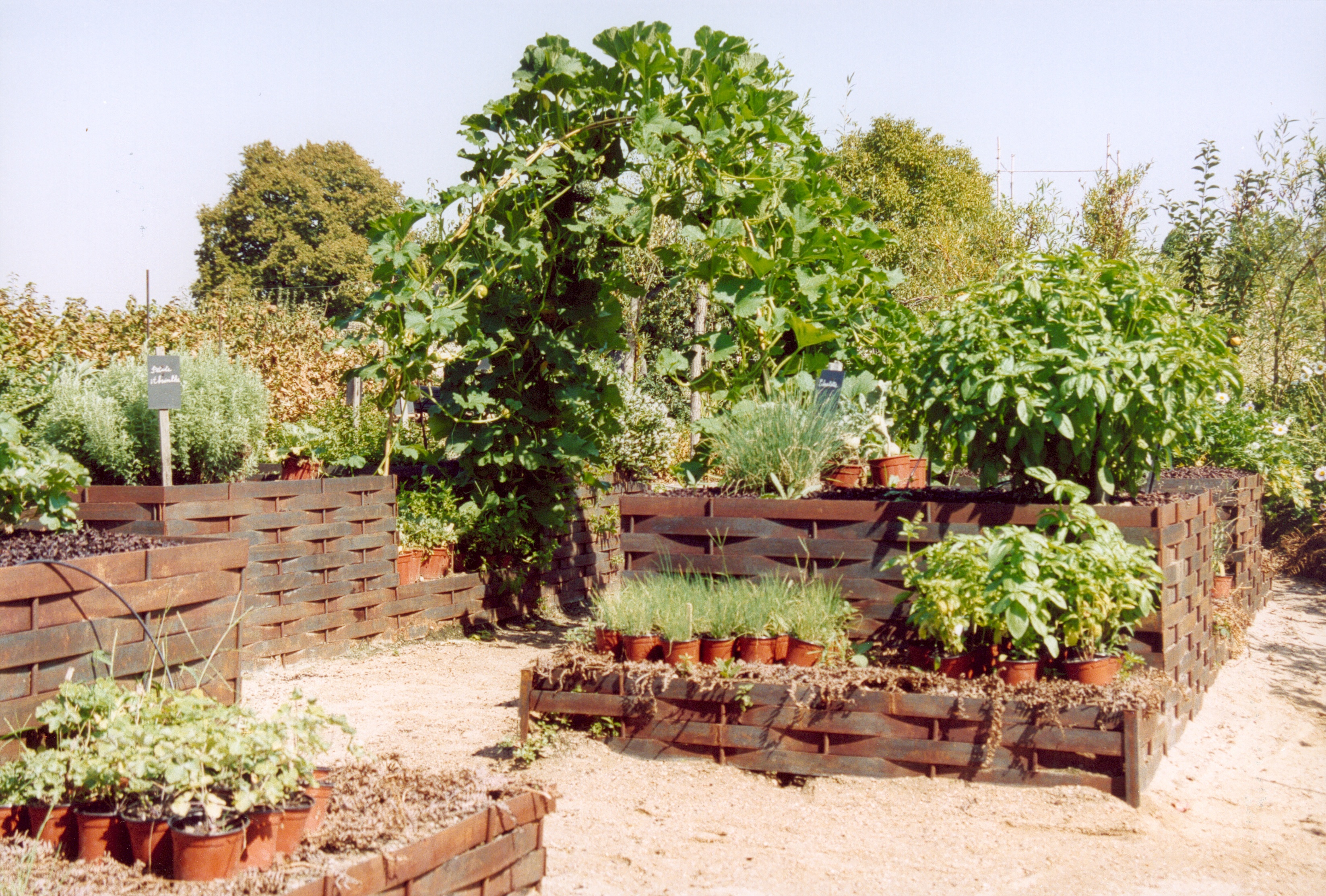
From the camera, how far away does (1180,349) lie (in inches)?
143

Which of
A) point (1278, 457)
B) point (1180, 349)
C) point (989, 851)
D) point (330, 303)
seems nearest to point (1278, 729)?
point (1180, 349)

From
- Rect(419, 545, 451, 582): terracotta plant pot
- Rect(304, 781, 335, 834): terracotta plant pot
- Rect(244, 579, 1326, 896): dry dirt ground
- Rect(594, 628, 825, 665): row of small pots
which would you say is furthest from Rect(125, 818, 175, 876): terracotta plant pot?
Rect(419, 545, 451, 582): terracotta plant pot

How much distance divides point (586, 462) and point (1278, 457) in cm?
526

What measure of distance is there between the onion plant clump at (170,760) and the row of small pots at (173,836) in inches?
0.9

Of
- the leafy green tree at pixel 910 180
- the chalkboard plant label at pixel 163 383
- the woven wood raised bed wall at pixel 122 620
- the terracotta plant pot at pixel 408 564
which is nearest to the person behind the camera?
the woven wood raised bed wall at pixel 122 620

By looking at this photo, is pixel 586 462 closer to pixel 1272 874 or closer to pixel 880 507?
pixel 880 507

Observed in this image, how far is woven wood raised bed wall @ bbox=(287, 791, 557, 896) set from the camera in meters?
1.94

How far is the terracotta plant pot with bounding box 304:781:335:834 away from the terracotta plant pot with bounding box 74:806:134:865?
35 centimetres

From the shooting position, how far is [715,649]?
359 cm

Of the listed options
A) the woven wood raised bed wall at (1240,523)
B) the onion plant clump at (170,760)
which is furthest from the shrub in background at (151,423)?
the woven wood raised bed wall at (1240,523)

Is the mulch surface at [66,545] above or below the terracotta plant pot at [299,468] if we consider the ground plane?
below

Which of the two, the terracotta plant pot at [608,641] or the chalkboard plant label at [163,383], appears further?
the chalkboard plant label at [163,383]

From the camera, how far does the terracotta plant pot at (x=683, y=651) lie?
141 inches

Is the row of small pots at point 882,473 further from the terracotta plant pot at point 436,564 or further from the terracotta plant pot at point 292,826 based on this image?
the terracotta plant pot at point 292,826
